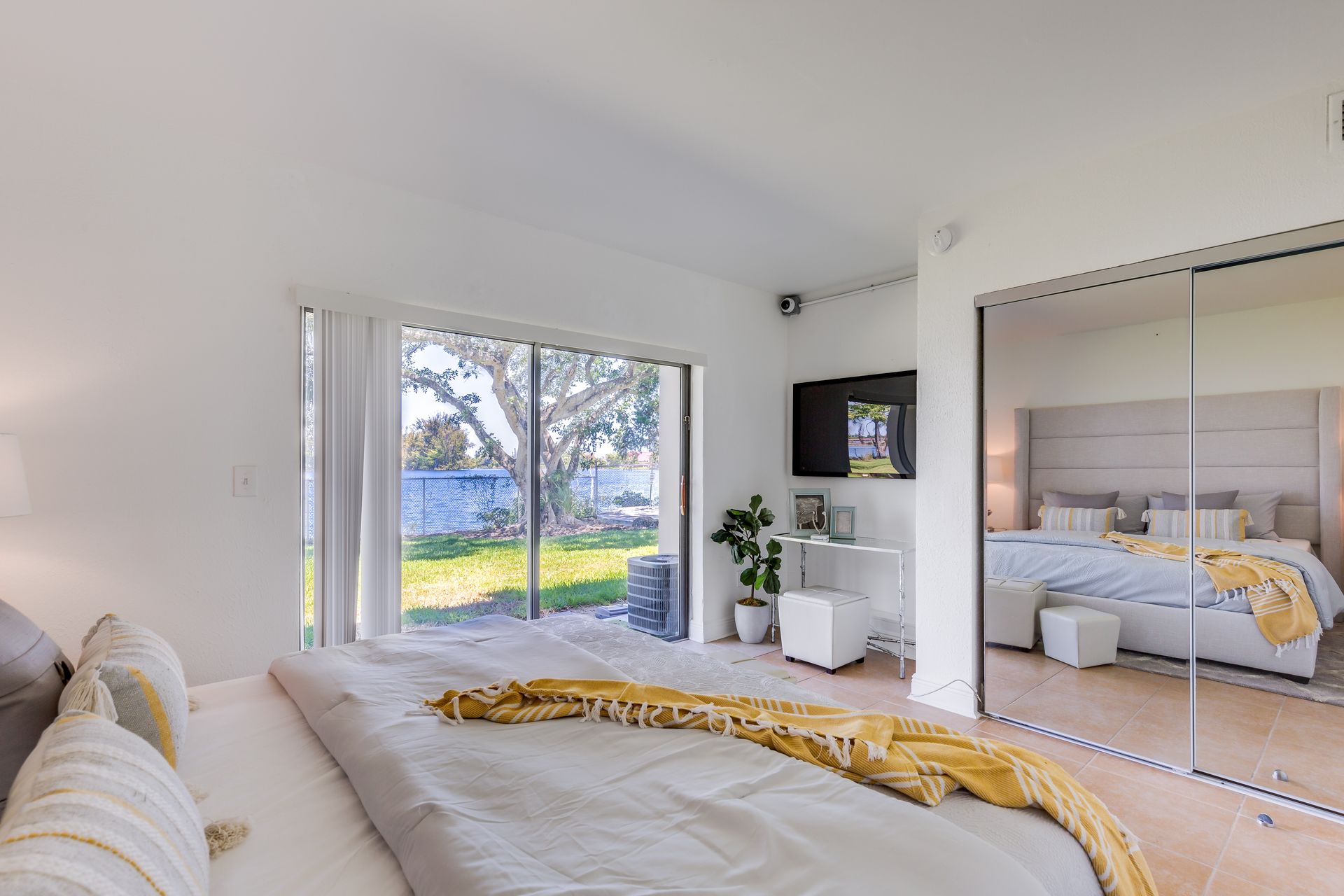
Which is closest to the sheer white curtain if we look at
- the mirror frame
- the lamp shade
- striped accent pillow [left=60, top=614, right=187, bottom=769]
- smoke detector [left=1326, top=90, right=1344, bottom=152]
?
the lamp shade

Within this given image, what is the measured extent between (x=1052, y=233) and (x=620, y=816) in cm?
312

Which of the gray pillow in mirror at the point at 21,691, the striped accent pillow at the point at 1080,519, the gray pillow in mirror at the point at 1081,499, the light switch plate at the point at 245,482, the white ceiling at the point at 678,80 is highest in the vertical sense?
the white ceiling at the point at 678,80

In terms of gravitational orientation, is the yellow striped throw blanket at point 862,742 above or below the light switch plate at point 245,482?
below

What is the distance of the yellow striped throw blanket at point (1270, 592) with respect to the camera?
7.60 ft

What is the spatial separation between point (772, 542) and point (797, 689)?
270cm

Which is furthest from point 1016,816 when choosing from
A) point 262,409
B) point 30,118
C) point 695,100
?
point 30,118

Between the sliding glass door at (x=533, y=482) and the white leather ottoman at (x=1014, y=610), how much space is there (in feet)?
6.83

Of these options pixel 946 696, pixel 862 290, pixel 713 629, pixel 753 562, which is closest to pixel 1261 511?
pixel 946 696

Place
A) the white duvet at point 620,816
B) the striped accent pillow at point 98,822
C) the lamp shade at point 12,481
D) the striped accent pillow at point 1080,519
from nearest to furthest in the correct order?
the striped accent pillow at point 98,822 < the white duvet at point 620,816 < the lamp shade at point 12,481 < the striped accent pillow at point 1080,519

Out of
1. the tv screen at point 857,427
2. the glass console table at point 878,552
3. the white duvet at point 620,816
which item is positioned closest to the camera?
the white duvet at point 620,816

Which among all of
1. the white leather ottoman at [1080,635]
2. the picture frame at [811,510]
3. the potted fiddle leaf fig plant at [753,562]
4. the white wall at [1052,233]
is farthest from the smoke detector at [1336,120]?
the potted fiddle leaf fig plant at [753,562]

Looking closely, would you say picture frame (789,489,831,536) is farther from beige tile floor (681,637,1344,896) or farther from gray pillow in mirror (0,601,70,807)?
gray pillow in mirror (0,601,70,807)

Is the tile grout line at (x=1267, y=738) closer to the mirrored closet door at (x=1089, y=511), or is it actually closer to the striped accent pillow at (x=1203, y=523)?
the mirrored closet door at (x=1089, y=511)

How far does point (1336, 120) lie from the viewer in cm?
220
